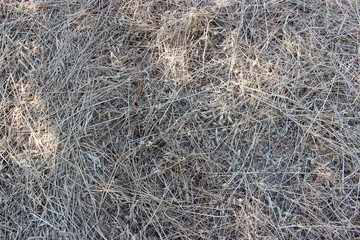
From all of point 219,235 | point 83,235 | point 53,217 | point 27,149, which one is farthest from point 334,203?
point 27,149

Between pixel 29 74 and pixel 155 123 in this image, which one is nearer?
pixel 155 123

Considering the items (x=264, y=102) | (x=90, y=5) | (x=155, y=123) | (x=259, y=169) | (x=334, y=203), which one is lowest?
(x=334, y=203)

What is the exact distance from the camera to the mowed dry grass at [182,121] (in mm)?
1858

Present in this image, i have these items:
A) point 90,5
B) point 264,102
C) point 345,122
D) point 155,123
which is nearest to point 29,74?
point 90,5

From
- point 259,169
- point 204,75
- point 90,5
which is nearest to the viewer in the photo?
point 259,169

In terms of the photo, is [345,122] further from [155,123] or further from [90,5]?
[90,5]

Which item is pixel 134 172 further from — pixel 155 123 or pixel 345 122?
pixel 345 122

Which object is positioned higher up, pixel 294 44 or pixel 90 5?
pixel 90 5

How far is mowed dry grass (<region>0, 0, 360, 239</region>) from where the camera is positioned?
1858 mm

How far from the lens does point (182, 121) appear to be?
6.56 feet

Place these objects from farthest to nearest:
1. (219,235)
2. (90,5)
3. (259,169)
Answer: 1. (90,5)
2. (259,169)
3. (219,235)

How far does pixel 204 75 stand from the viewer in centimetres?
210

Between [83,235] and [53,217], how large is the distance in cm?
28

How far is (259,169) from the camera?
194 cm
